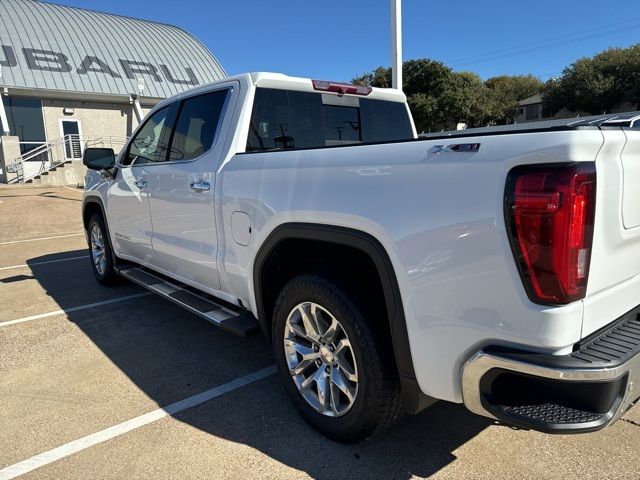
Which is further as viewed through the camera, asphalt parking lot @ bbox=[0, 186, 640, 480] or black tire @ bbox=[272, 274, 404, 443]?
asphalt parking lot @ bbox=[0, 186, 640, 480]

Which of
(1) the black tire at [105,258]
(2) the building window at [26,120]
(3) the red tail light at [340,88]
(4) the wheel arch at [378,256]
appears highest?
(2) the building window at [26,120]

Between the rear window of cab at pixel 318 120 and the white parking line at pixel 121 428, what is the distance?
1604 mm

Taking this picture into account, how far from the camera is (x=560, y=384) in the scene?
5.54ft

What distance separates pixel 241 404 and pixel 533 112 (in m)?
60.6

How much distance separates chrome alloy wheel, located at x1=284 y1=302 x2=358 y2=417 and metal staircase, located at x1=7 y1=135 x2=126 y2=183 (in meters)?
19.3

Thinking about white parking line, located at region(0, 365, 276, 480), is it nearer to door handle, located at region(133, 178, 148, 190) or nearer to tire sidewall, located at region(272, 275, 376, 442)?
tire sidewall, located at region(272, 275, 376, 442)

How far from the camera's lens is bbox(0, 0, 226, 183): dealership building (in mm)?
20266

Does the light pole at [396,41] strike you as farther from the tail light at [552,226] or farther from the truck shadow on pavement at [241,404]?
the tail light at [552,226]

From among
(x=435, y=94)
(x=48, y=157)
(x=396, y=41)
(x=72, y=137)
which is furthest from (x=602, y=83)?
(x=48, y=157)

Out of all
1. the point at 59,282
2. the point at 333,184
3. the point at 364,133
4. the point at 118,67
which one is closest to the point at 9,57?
the point at 118,67

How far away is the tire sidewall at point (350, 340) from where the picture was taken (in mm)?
2266

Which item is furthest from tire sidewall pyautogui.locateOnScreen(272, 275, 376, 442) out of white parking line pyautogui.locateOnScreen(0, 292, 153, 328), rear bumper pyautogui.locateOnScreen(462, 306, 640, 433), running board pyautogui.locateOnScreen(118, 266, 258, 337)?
white parking line pyautogui.locateOnScreen(0, 292, 153, 328)

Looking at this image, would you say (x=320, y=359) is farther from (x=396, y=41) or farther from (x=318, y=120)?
(x=396, y=41)

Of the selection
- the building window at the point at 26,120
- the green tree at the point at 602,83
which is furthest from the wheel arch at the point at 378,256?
the green tree at the point at 602,83
